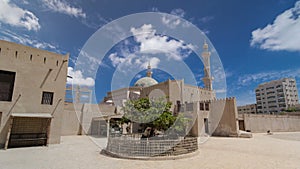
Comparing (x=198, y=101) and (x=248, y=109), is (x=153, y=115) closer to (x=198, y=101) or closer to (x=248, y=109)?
(x=198, y=101)

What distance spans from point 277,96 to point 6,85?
79037 millimetres

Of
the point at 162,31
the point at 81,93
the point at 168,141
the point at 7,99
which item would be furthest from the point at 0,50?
the point at 81,93

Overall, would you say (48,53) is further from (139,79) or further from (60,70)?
(139,79)

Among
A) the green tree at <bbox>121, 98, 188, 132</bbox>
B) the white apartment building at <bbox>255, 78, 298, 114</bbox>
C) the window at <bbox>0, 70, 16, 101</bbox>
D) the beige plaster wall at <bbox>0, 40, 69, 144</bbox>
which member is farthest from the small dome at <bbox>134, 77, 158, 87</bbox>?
the white apartment building at <bbox>255, 78, 298, 114</bbox>

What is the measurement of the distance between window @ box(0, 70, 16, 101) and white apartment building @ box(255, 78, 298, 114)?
3035 inches

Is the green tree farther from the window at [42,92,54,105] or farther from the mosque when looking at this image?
the window at [42,92,54,105]

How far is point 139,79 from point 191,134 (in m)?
20.8

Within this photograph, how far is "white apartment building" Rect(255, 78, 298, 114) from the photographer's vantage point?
63344 mm

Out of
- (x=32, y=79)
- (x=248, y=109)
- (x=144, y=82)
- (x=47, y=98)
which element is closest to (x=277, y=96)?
(x=248, y=109)

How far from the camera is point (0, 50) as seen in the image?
10414mm

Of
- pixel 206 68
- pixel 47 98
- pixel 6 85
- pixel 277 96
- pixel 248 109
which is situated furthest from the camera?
pixel 248 109

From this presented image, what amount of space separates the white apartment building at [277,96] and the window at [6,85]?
253 ft

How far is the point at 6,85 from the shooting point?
1062 cm

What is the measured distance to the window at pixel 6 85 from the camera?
1052 cm
